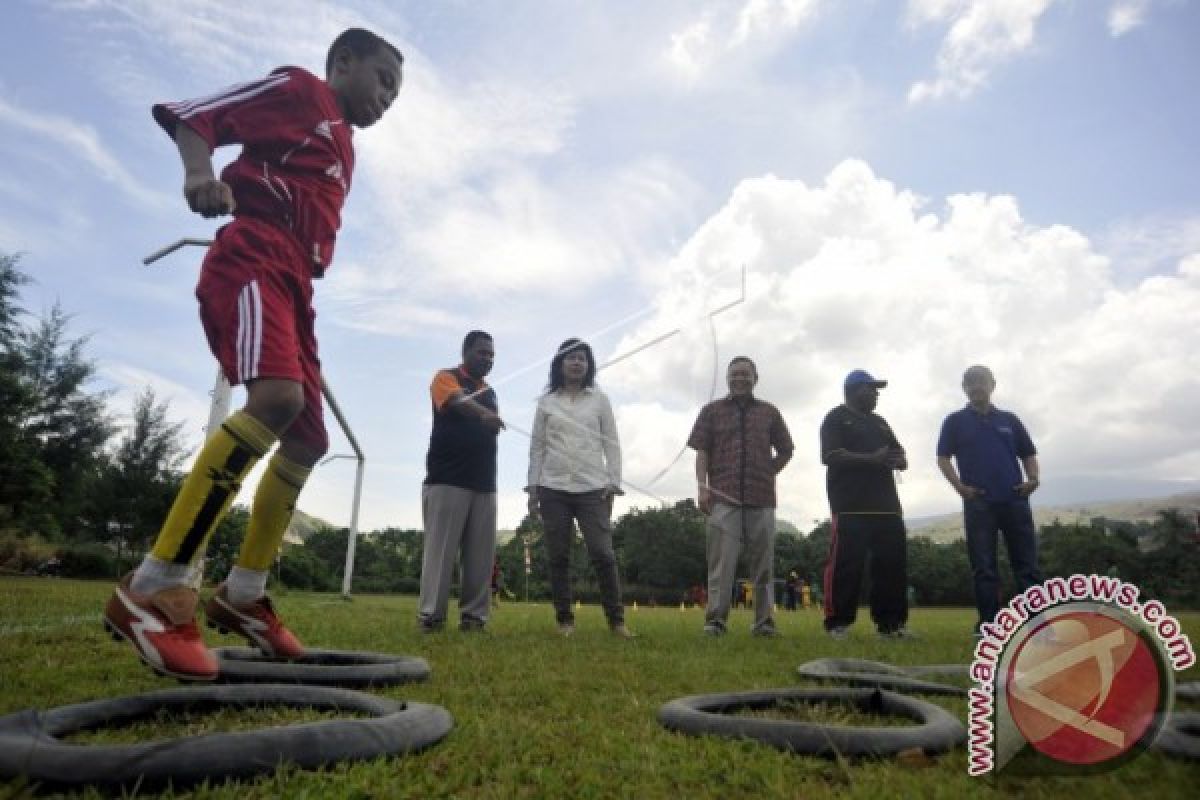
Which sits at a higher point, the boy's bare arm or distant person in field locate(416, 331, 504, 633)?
the boy's bare arm

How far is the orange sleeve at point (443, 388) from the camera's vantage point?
5.71 m

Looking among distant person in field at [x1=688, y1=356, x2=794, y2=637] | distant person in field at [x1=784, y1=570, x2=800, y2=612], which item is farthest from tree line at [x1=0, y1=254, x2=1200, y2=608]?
distant person in field at [x1=784, y1=570, x2=800, y2=612]

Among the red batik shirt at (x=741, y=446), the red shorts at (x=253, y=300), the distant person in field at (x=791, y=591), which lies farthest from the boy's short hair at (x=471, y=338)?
the distant person in field at (x=791, y=591)

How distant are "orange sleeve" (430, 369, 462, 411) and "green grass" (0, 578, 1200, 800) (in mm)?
2072

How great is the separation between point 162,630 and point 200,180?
1.42 metres

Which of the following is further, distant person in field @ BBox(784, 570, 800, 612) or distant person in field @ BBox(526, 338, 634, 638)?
distant person in field @ BBox(784, 570, 800, 612)

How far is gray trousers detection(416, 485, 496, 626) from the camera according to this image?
557 cm

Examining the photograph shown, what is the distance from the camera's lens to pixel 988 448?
636 cm

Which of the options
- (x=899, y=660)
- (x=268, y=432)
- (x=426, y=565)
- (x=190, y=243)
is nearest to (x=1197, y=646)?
(x=899, y=660)

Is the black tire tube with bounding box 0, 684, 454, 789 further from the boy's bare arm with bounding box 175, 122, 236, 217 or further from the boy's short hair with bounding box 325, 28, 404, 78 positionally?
the boy's short hair with bounding box 325, 28, 404, 78

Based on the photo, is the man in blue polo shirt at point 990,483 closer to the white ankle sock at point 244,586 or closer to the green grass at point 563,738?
the green grass at point 563,738

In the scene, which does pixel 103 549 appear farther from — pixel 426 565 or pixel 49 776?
pixel 49 776

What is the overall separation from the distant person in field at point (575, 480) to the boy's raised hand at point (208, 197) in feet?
12.2

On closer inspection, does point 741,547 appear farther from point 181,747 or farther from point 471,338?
point 181,747
